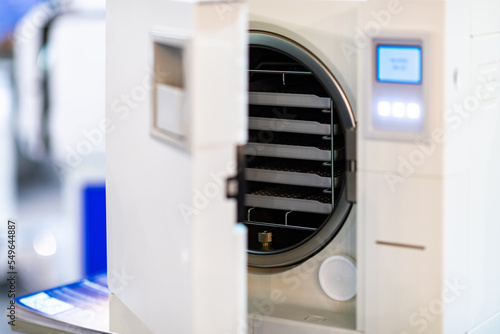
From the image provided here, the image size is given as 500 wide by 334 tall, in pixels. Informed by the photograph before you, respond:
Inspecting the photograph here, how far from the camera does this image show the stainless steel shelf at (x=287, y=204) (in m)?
1.71

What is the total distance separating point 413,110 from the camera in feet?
4.84

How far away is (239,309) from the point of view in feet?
4.25

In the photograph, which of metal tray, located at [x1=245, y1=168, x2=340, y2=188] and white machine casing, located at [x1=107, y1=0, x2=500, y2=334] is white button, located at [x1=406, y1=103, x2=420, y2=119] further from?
metal tray, located at [x1=245, y1=168, x2=340, y2=188]

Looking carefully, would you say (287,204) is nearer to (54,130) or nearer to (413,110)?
(413,110)

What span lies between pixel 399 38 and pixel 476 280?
531 mm

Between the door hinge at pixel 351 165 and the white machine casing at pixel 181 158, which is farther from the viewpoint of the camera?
the door hinge at pixel 351 165

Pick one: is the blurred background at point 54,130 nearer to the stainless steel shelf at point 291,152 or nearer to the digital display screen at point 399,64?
the stainless steel shelf at point 291,152

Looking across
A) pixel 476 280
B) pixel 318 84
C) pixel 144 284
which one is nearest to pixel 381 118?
pixel 318 84

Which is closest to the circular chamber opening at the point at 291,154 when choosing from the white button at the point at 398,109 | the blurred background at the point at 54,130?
the white button at the point at 398,109

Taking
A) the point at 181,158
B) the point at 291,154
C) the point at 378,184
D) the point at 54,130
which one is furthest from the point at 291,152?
the point at 54,130

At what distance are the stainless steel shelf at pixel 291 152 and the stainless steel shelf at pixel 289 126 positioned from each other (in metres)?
0.04

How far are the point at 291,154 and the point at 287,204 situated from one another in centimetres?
11

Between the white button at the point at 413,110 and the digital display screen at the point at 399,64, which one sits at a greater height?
the digital display screen at the point at 399,64

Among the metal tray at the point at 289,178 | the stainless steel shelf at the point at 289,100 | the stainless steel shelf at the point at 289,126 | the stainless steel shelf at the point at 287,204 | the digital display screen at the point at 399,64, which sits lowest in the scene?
the stainless steel shelf at the point at 287,204
